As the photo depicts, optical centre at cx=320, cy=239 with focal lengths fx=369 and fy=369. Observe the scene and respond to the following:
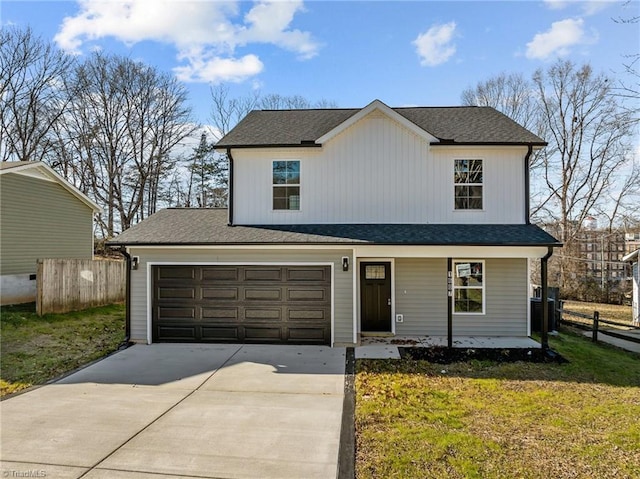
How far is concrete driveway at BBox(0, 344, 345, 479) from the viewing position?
4.12 meters

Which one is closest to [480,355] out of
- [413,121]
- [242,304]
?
[242,304]

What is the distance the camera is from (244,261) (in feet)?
31.6

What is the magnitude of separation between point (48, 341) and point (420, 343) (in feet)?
31.4

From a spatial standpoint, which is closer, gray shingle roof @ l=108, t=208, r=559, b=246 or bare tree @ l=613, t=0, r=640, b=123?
bare tree @ l=613, t=0, r=640, b=123

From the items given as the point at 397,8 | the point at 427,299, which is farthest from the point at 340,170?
the point at 397,8

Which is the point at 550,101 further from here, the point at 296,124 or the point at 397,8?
the point at 296,124

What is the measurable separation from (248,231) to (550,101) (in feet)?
83.3

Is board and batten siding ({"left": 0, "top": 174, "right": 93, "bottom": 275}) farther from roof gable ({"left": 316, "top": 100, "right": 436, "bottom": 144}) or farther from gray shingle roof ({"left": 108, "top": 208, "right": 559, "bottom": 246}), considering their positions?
roof gable ({"left": 316, "top": 100, "right": 436, "bottom": 144})

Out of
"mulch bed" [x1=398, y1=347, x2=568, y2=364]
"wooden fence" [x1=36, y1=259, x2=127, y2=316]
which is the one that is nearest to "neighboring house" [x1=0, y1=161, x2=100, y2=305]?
"wooden fence" [x1=36, y1=259, x2=127, y2=316]

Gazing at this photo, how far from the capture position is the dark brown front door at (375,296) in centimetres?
1049

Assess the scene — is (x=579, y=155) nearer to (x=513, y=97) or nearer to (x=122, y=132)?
(x=513, y=97)

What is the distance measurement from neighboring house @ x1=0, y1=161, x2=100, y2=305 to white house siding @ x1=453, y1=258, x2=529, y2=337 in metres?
14.3

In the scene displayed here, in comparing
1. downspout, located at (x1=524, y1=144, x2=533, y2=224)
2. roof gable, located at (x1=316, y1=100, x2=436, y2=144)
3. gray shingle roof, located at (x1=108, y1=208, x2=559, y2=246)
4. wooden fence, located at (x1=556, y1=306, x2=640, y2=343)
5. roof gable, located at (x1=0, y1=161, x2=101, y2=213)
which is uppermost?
roof gable, located at (x1=316, y1=100, x2=436, y2=144)

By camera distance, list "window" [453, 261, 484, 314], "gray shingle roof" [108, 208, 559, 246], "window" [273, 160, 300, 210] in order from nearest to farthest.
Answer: "gray shingle roof" [108, 208, 559, 246], "window" [453, 261, 484, 314], "window" [273, 160, 300, 210]
